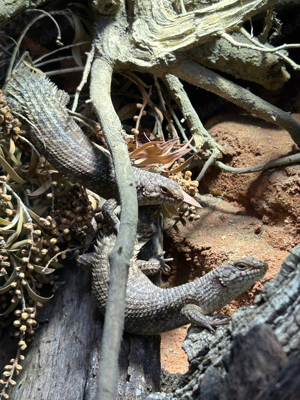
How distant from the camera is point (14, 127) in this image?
2.58m

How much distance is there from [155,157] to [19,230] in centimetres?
113

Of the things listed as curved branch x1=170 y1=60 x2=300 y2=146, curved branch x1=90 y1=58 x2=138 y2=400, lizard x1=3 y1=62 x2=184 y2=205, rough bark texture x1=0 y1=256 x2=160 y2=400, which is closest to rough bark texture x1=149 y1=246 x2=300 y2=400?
curved branch x1=90 y1=58 x2=138 y2=400

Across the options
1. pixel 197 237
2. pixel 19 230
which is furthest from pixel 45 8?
pixel 197 237

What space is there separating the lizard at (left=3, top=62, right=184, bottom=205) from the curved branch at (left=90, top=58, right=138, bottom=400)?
1.05 ft

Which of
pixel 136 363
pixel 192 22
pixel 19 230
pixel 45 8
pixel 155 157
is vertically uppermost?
pixel 45 8

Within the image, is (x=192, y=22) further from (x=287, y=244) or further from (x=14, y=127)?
(x=287, y=244)

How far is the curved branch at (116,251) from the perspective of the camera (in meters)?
1.18

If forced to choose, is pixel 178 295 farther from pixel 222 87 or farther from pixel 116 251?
pixel 222 87

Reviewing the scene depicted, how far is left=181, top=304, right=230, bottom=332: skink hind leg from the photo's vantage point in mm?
1949

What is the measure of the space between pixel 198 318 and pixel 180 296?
0.24m

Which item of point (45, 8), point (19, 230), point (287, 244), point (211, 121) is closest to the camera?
point (19, 230)

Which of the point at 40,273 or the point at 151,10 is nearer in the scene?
the point at 40,273

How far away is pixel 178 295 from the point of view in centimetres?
224

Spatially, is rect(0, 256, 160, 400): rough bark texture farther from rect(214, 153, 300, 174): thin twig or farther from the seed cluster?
rect(214, 153, 300, 174): thin twig
